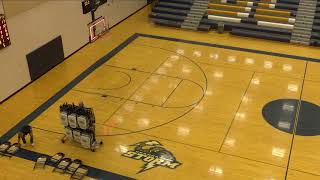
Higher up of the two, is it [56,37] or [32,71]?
[56,37]

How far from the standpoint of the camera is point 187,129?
53.4 feet

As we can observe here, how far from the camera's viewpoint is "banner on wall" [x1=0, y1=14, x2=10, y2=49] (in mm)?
17328

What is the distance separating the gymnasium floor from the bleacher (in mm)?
1012

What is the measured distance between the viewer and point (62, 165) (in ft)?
46.0

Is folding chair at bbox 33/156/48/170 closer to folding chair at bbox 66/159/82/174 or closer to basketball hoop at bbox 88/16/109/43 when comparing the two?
folding chair at bbox 66/159/82/174

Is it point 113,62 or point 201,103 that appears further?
point 113,62

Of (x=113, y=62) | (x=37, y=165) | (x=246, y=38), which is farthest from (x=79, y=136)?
(x=246, y=38)

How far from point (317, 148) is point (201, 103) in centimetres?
543

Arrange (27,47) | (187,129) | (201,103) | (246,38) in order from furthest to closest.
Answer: (246,38)
(27,47)
(201,103)
(187,129)

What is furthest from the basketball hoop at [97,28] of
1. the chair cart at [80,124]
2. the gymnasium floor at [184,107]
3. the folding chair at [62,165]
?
the folding chair at [62,165]

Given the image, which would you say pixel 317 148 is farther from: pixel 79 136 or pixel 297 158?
pixel 79 136

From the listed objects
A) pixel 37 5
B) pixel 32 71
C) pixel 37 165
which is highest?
pixel 37 5

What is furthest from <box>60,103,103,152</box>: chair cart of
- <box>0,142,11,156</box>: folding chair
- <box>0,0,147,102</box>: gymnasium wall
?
<box>0,0,147,102</box>: gymnasium wall

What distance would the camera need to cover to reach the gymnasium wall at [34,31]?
1822 cm
